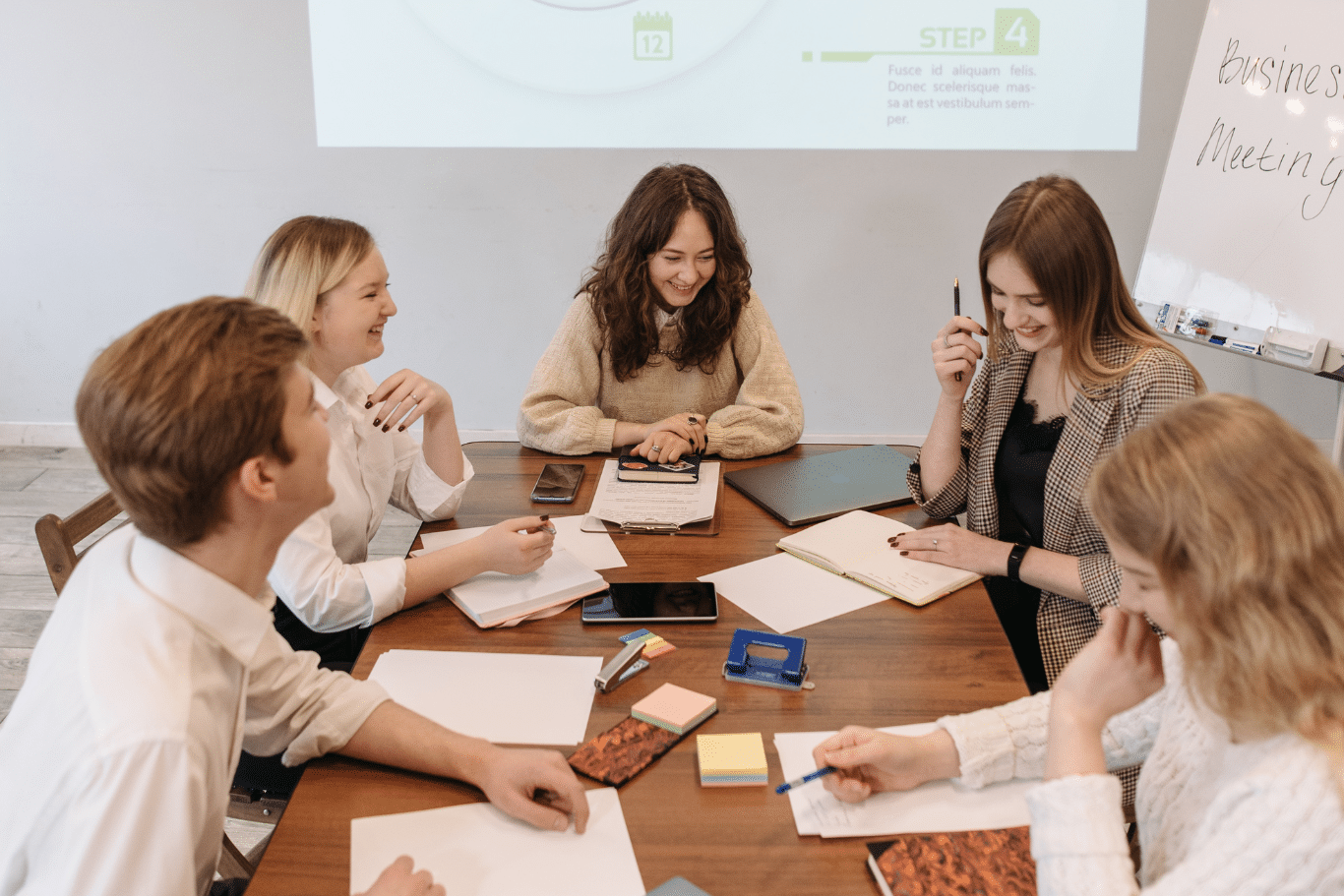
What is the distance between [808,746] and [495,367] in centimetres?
276

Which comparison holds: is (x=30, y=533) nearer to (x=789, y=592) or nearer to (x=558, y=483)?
(x=558, y=483)

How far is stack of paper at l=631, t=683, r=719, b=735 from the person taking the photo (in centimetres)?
109

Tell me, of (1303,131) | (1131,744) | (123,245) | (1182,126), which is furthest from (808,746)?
(123,245)

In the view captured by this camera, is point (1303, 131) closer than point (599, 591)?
No

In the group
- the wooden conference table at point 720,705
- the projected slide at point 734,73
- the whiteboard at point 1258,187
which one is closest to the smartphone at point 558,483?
the wooden conference table at point 720,705

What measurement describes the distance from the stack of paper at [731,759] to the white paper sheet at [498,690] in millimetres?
143

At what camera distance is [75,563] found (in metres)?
1.33

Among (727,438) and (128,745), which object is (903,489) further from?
(128,745)

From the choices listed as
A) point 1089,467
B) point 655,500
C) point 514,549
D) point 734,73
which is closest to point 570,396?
point 655,500

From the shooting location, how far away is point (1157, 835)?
0.90 meters

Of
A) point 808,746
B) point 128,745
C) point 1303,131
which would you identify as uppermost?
point 1303,131

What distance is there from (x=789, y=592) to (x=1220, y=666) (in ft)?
2.25

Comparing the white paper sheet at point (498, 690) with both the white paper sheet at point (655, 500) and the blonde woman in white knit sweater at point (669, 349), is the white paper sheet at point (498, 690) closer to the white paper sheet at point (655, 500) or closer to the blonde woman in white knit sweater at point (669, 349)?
the white paper sheet at point (655, 500)

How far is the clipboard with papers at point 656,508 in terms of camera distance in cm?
161
